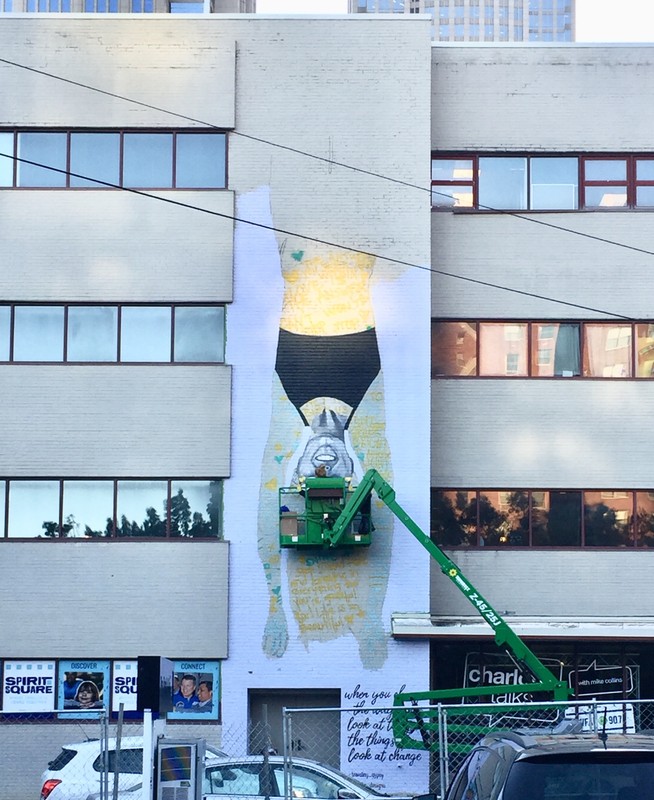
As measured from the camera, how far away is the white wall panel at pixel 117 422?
83.3 feet

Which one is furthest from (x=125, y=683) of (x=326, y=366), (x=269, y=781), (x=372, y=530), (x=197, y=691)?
(x=269, y=781)

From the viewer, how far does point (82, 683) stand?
2492cm

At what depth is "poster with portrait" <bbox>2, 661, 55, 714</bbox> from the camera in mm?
24859

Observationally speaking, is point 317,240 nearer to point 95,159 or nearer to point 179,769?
point 95,159

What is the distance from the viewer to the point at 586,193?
26.8 meters

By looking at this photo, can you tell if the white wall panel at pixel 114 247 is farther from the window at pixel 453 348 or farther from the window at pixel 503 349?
the window at pixel 503 349

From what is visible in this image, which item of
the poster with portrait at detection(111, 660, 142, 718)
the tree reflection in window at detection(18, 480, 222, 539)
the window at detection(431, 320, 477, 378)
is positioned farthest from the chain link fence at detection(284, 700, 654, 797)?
the window at detection(431, 320, 477, 378)

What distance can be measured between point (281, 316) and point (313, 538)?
4.17 meters

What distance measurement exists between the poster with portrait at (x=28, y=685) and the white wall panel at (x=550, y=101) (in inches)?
483

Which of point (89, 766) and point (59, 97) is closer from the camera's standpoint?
point (89, 766)

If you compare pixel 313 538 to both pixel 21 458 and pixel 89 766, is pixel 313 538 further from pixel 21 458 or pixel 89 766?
A: pixel 89 766

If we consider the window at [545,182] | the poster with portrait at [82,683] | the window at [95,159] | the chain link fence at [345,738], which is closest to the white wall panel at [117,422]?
the poster with portrait at [82,683]

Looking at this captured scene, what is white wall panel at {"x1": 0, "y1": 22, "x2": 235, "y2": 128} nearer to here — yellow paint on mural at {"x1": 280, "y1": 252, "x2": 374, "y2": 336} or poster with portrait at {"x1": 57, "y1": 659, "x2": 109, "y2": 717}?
yellow paint on mural at {"x1": 280, "y1": 252, "x2": 374, "y2": 336}

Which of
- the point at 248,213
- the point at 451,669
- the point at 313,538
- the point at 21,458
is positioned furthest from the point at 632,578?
the point at 21,458
